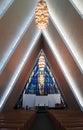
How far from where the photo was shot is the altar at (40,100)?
84.4 ft

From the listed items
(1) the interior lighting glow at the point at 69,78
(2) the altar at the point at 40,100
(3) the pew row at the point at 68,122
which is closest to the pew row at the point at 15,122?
(3) the pew row at the point at 68,122

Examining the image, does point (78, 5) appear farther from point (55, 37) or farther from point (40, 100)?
point (40, 100)

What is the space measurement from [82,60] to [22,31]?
2.97 m

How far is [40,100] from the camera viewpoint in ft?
84.4

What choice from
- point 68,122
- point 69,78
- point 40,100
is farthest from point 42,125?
point 40,100

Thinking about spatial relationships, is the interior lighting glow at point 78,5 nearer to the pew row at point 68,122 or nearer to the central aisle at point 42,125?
the pew row at point 68,122

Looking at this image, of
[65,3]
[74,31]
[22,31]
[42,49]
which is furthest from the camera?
[42,49]

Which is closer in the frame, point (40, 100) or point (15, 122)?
point (15, 122)

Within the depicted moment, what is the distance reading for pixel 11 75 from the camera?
15234 mm

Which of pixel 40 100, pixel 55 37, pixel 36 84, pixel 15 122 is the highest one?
pixel 36 84

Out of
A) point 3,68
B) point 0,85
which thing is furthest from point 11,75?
point 3,68

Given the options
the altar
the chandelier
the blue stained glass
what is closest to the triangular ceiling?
the chandelier

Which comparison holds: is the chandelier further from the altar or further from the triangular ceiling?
the altar

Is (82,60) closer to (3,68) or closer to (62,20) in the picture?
(62,20)
